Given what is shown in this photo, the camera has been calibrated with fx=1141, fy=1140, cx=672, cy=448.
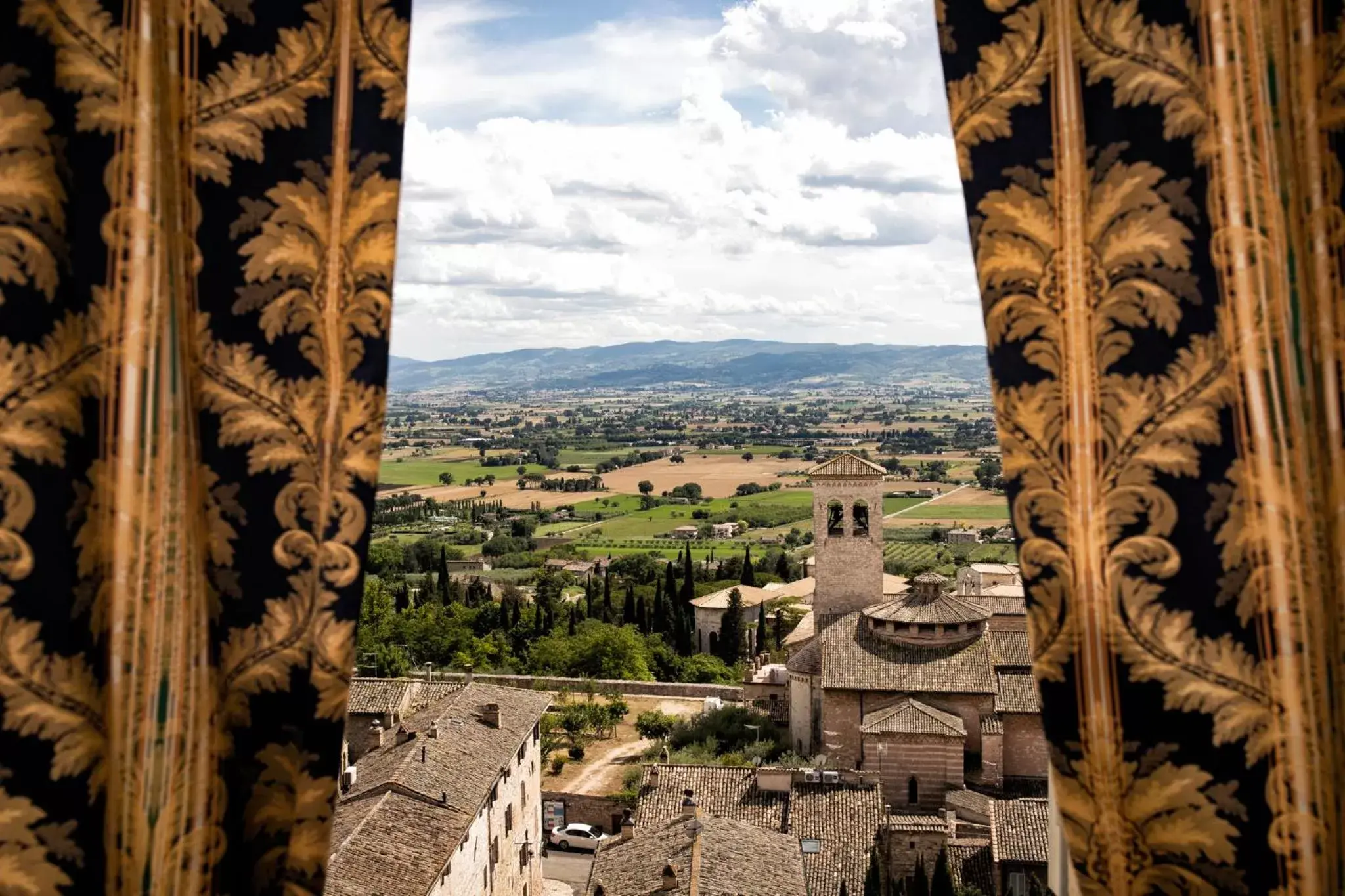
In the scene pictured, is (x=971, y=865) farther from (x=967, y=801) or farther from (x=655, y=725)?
(x=655, y=725)

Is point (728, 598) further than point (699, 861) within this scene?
Yes

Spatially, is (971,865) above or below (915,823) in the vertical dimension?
below

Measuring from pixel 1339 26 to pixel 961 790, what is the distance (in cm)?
1189

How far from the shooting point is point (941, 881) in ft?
29.3

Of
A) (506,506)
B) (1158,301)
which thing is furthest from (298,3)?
(506,506)

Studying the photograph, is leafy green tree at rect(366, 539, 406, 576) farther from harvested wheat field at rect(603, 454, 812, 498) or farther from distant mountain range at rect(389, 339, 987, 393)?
distant mountain range at rect(389, 339, 987, 393)

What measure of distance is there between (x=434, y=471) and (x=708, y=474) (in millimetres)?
12585

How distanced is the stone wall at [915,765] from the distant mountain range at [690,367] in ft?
293

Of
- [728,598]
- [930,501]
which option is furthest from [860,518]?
[930,501]

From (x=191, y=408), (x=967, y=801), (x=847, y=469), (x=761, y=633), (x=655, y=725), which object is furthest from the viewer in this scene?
(x=761, y=633)

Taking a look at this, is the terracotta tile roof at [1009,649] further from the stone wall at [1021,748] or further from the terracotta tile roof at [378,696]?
the terracotta tile roof at [378,696]

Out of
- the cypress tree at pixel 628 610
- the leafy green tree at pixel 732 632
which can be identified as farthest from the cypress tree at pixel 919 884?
the cypress tree at pixel 628 610

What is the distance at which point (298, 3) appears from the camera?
1320mm

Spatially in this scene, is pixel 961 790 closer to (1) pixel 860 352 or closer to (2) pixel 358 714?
(2) pixel 358 714
